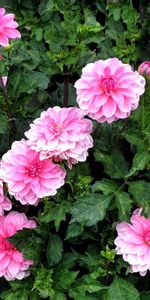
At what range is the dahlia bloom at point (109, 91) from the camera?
5.73 ft

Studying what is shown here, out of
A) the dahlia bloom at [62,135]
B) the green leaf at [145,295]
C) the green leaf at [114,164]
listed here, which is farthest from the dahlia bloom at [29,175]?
the green leaf at [145,295]

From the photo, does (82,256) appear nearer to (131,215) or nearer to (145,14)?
(131,215)

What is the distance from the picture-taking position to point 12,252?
193cm

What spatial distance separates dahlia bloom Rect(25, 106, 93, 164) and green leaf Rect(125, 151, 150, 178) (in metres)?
0.14

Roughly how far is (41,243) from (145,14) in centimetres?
131

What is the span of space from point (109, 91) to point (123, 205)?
0.34 metres

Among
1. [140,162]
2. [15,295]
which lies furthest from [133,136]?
[15,295]

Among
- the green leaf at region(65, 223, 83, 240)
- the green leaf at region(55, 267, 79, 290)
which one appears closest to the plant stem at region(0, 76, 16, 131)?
the green leaf at region(65, 223, 83, 240)

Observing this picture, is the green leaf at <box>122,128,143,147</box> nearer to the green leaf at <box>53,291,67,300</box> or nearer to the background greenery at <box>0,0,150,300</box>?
the background greenery at <box>0,0,150,300</box>

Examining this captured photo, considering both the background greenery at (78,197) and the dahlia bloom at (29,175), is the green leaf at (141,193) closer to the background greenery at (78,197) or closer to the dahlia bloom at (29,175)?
the background greenery at (78,197)

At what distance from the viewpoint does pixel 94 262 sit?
192 centimetres

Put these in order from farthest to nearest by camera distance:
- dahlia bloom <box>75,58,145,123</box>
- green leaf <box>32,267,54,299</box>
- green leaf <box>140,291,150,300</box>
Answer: green leaf <box>140,291,150,300</box> < green leaf <box>32,267,54,299</box> < dahlia bloom <box>75,58,145,123</box>

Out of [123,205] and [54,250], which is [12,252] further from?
[123,205]

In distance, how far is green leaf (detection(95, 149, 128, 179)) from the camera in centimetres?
192
